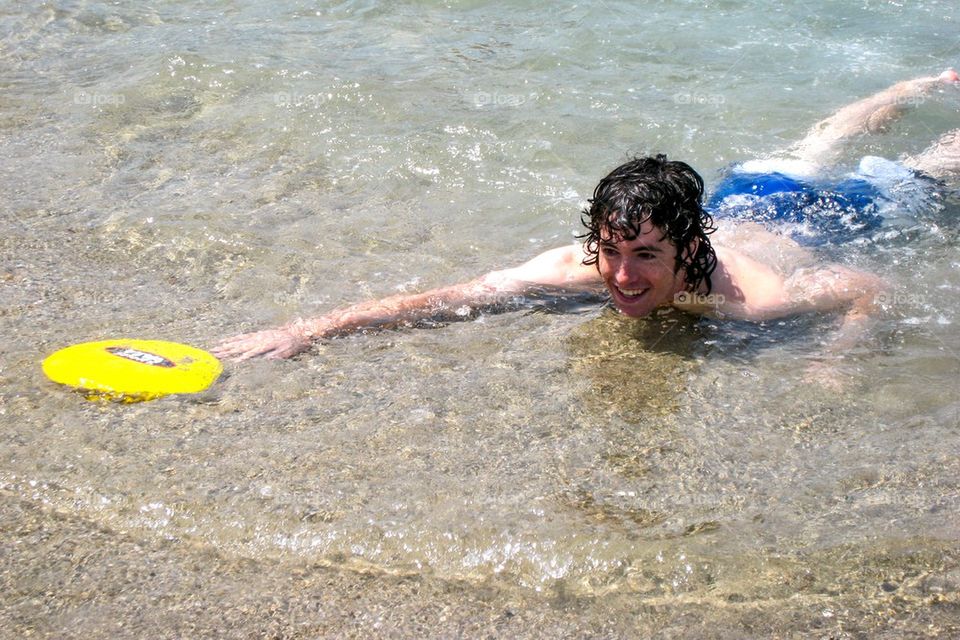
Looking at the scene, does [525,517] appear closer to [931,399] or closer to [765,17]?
[931,399]

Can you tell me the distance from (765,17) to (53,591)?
24.7 ft

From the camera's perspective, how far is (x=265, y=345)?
3816 mm

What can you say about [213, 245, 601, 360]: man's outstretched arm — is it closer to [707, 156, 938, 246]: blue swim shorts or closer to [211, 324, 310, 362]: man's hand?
[211, 324, 310, 362]: man's hand

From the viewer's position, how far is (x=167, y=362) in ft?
11.8

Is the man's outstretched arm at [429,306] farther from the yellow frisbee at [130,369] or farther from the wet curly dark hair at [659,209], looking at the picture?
the wet curly dark hair at [659,209]

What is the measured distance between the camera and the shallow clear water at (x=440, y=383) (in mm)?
2729

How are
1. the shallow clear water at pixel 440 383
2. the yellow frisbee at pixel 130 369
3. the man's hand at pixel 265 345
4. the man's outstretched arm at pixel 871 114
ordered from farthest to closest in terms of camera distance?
the man's outstretched arm at pixel 871 114 → the man's hand at pixel 265 345 → the yellow frisbee at pixel 130 369 → the shallow clear water at pixel 440 383

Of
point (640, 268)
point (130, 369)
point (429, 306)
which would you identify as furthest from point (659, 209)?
point (130, 369)

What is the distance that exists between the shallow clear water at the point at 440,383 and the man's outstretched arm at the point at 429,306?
111 mm

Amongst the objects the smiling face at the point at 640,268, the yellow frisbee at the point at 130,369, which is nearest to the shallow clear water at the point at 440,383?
the yellow frisbee at the point at 130,369

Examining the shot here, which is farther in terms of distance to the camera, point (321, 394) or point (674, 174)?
point (674, 174)

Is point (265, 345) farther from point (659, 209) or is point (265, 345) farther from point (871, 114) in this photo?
point (871, 114)

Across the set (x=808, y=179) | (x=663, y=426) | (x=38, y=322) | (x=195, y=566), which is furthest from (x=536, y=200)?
(x=195, y=566)

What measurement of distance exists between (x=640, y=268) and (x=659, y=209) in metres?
0.25
